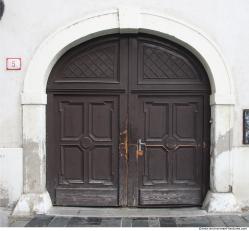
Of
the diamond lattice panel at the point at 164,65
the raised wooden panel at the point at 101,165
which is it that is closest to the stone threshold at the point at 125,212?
the raised wooden panel at the point at 101,165

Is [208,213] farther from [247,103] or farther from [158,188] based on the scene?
[247,103]

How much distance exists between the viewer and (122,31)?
5.73 metres

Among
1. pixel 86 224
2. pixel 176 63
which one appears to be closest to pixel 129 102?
pixel 176 63

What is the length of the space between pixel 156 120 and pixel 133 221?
4.96 ft

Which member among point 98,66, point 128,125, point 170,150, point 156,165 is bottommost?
point 156,165

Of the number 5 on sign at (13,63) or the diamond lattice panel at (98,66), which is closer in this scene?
the number 5 on sign at (13,63)

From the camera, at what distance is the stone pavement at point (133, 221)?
17.1 feet

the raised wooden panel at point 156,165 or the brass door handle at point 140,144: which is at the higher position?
the brass door handle at point 140,144

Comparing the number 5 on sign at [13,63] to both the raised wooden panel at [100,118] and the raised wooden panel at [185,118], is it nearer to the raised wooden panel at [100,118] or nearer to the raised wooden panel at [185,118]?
the raised wooden panel at [100,118]

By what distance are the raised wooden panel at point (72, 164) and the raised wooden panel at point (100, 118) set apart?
37cm

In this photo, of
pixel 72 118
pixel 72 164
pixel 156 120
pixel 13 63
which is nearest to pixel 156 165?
pixel 156 120

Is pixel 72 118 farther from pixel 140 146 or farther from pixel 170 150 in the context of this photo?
pixel 170 150

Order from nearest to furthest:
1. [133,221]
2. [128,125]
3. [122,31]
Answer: [133,221] < [122,31] < [128,125]

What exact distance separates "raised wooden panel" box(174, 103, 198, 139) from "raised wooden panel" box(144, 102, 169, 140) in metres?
0.16
